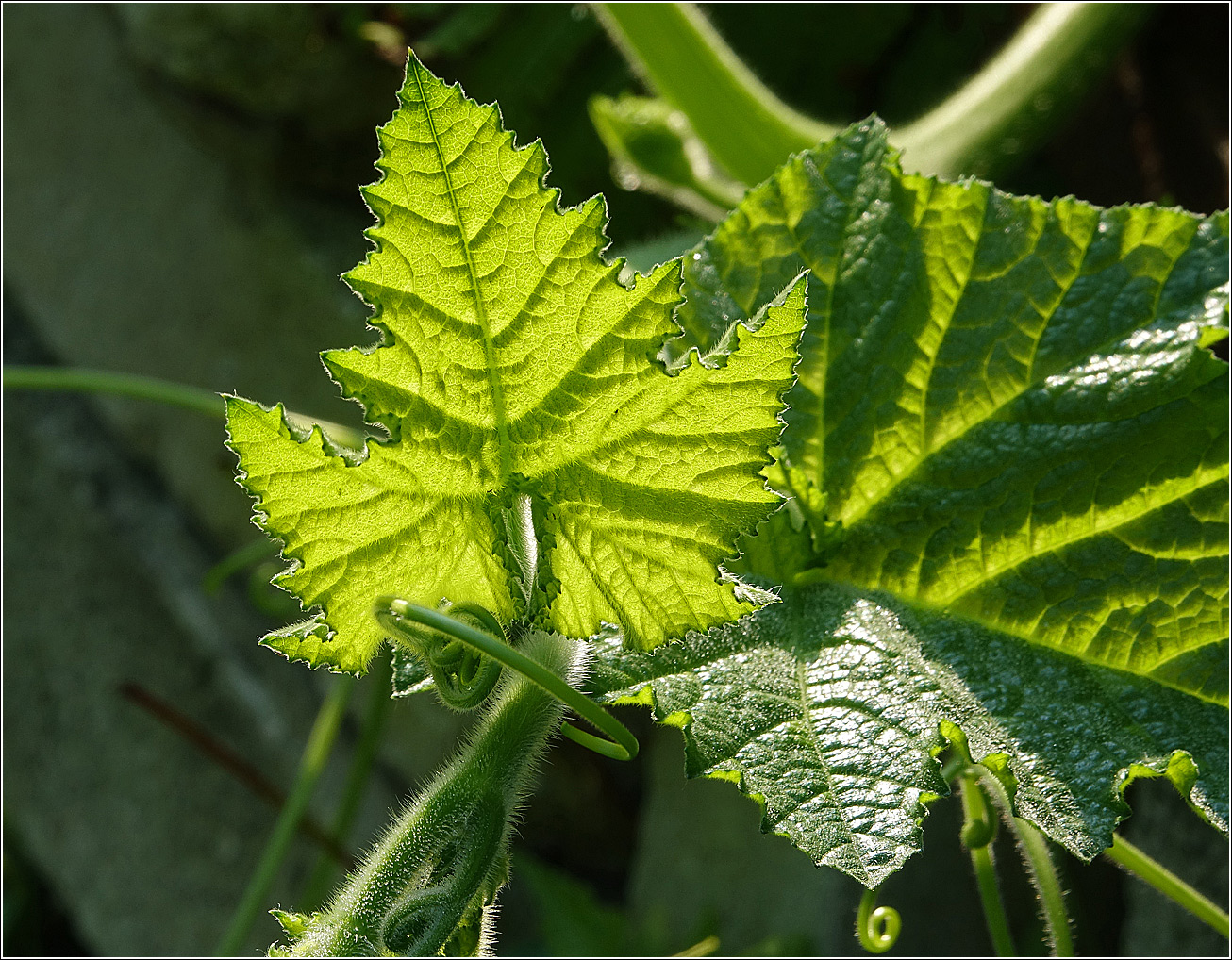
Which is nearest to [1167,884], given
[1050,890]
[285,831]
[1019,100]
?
[1050,890]

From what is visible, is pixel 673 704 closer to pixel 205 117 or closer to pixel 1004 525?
pixel 1004 525

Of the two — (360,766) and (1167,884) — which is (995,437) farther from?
(360,766)

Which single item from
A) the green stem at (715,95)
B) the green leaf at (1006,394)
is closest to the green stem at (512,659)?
the green leaf at (1006,394)

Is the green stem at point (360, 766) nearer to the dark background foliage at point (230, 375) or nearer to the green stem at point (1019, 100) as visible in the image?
the dark background foliage at point (230, 375)

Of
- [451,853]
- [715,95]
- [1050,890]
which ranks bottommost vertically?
[451,853]

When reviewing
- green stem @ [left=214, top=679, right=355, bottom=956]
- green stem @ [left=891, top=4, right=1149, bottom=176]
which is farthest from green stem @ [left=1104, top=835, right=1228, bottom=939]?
green stem @ [left=214, top=679, right=355, bottom=956]
